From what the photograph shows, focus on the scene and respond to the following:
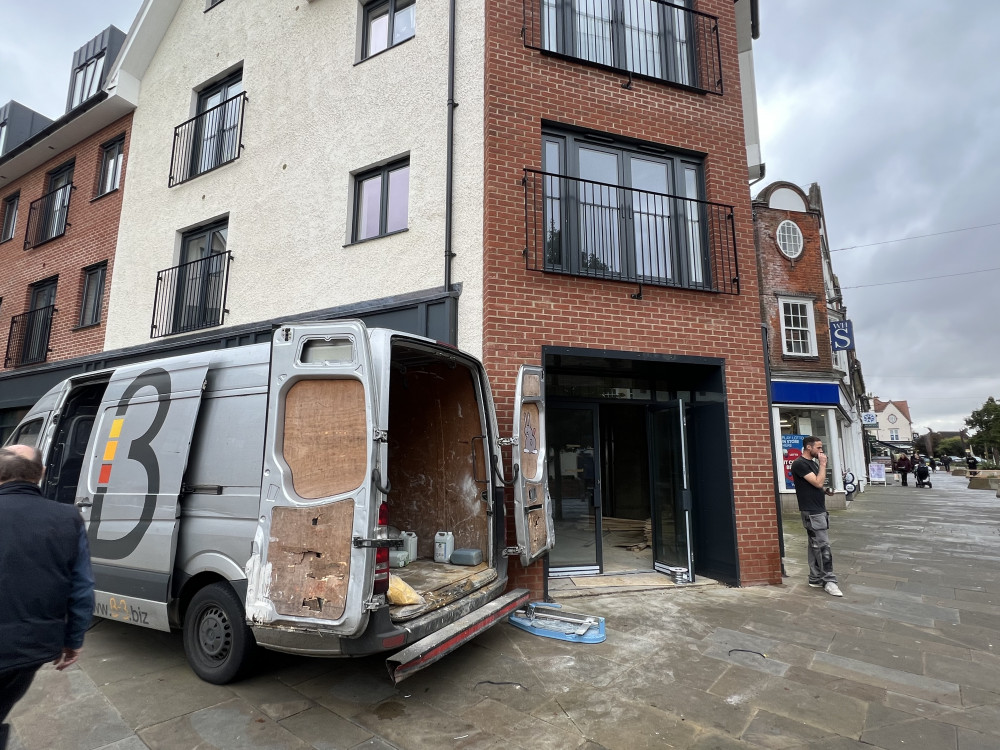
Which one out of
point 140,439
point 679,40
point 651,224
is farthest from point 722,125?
point 140,439

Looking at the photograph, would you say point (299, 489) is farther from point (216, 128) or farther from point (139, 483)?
point (216, 128)

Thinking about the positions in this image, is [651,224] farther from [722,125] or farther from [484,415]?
[484,415]

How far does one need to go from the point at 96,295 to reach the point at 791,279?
751 inches

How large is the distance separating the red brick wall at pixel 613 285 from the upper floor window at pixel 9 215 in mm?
14498

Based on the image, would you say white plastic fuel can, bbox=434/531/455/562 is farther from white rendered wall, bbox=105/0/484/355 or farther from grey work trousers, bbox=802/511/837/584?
grey work trousers, bbox=802/511/837/584

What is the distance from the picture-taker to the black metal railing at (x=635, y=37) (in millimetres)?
7254

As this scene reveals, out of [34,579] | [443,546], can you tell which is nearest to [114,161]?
[443,546]

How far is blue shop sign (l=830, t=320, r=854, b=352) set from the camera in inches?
706

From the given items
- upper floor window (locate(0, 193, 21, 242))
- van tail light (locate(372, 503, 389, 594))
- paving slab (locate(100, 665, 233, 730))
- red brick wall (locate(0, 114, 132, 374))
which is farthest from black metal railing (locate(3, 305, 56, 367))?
van tail light (locate(372, 503, 389, 594))

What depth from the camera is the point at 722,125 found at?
7727mm

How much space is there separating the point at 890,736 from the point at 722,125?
7.30 meters

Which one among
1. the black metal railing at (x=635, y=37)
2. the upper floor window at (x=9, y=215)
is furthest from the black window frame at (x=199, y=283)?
the upper floor window at (x=9, y=215)

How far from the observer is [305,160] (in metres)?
8.27

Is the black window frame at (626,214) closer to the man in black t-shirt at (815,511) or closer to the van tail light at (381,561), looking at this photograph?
the man in black t-shirt at (815,511)
